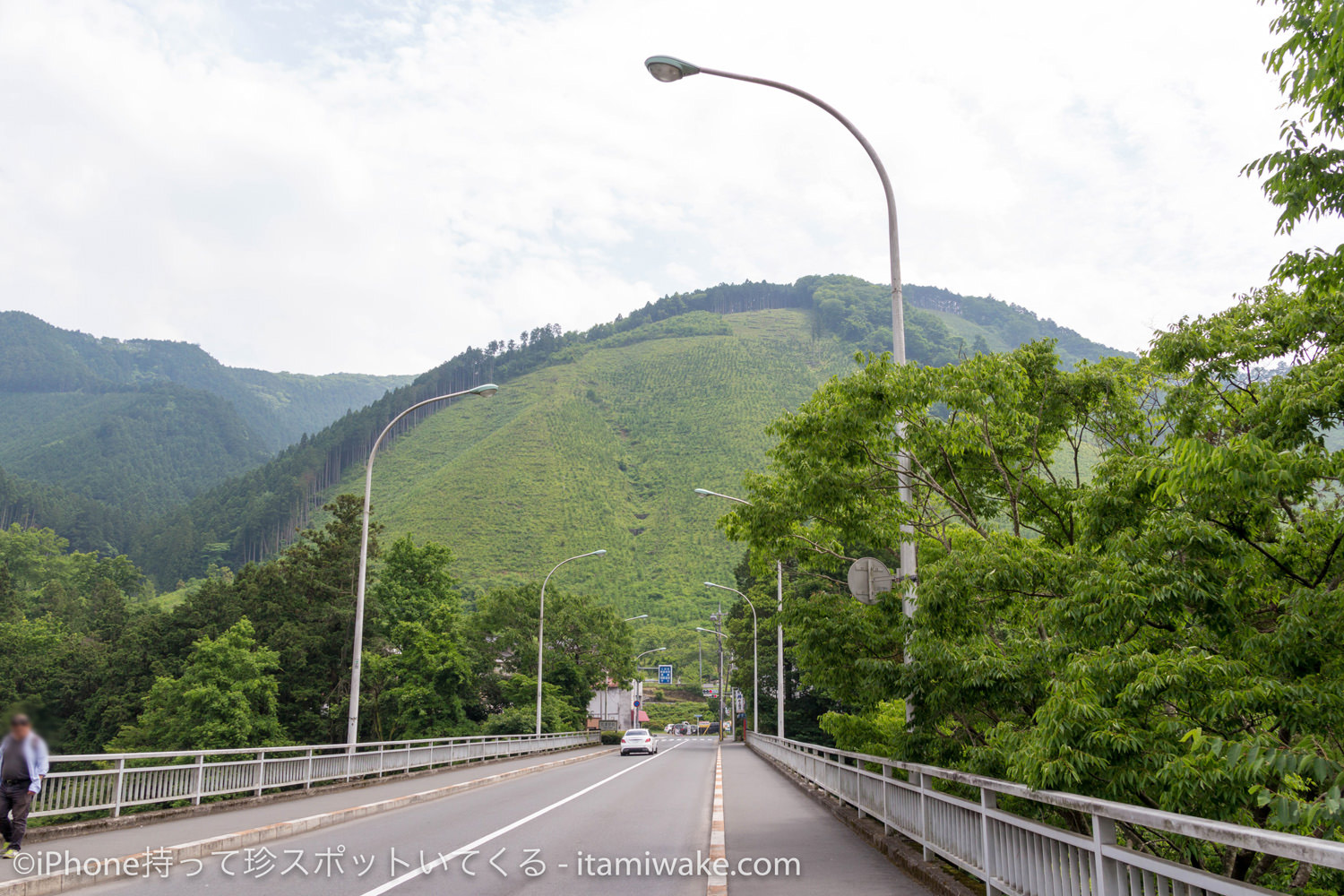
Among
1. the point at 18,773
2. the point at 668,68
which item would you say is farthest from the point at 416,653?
the point at 668,68

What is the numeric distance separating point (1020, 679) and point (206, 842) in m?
9.36

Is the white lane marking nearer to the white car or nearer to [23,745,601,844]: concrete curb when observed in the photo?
[23,745,601,844]: concrete curb

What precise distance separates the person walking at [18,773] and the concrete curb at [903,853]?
8603mm

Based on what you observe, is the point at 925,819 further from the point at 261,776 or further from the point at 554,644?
the point at 554,644

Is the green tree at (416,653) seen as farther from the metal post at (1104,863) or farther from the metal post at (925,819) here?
the metal post at (1104,863)

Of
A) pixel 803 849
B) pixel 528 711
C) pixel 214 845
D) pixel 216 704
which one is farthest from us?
pixel 528 711

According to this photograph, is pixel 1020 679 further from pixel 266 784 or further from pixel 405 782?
pixel 405 782

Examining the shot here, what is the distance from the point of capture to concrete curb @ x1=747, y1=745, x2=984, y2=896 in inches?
296

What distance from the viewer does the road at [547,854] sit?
8469mm

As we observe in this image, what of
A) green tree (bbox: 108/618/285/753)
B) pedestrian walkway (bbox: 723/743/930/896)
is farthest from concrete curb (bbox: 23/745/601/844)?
green tree (bbox: 108/618/285/753)

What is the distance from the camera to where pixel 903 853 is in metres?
9.45

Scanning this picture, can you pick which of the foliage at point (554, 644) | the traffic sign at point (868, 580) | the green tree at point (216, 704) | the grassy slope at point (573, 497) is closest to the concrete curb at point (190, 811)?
the traffic sign at point (868, 580)

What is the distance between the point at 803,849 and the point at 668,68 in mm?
9719

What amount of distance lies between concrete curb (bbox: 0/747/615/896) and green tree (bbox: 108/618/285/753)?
35214 millimetres
